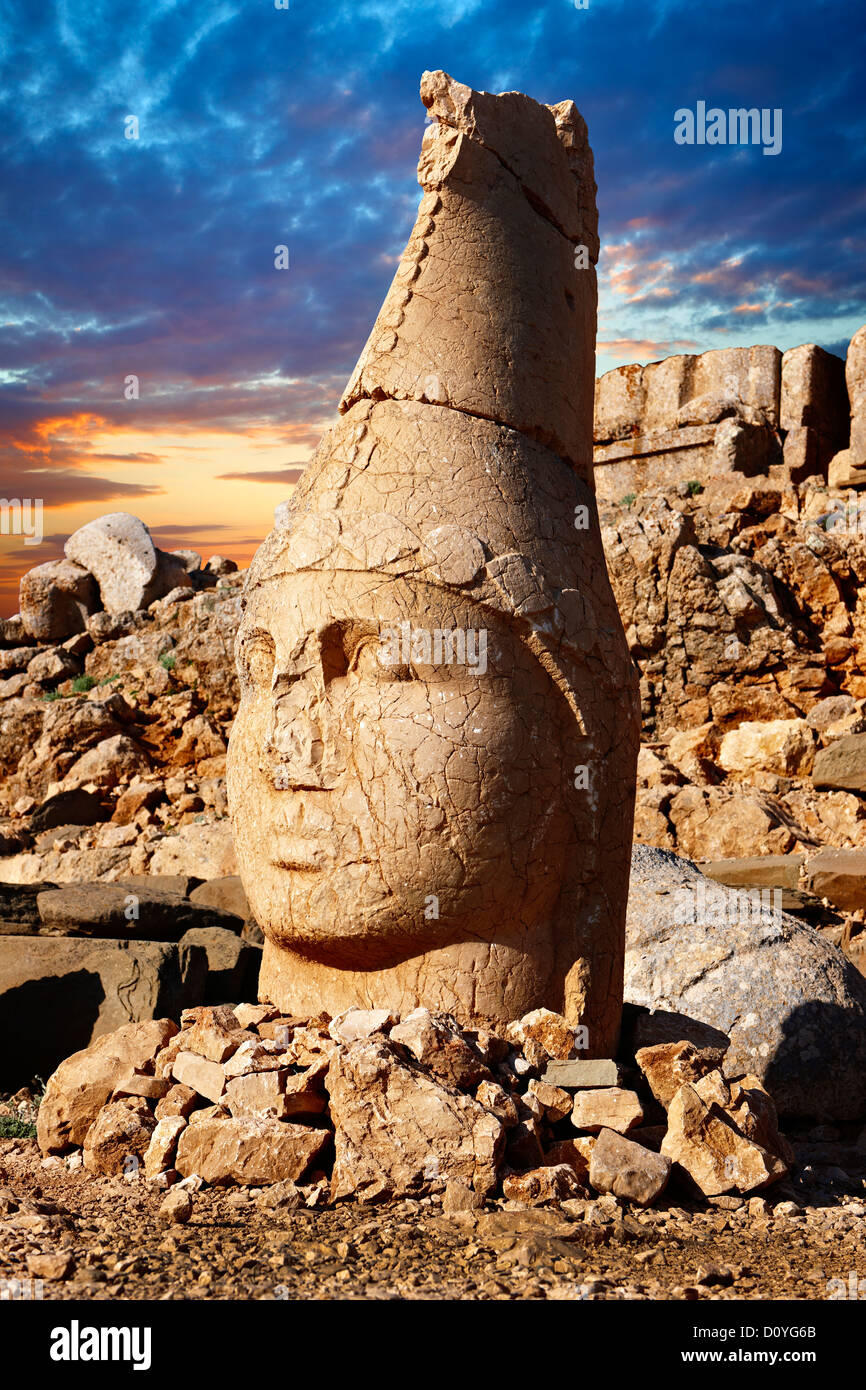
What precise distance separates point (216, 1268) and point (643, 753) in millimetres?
8815

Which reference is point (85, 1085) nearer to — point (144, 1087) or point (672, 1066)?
point (144, 1087)

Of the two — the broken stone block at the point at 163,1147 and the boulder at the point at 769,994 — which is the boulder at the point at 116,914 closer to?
the boulder at the point at 769,994

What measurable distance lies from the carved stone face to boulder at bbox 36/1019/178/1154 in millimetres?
621

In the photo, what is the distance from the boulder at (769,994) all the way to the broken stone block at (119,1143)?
7.32ft

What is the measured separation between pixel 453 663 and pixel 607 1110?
1.50 metres

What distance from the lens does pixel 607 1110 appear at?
136 inches

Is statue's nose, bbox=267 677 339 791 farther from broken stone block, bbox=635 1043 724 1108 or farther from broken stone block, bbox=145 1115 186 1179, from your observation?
broken stone block, bbox=635 1043 724 1108

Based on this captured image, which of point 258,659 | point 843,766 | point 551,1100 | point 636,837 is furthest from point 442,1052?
point 843,766

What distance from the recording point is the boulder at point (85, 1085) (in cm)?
372

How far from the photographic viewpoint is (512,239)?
13.7 ft

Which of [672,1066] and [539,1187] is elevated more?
[672,1066]

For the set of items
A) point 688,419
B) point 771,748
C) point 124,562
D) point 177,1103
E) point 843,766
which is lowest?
point 177,1103

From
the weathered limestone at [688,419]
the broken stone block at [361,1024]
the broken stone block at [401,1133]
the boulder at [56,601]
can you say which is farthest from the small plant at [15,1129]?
the weathered limestone at [688,419]

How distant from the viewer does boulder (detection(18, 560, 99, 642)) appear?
596 inches
